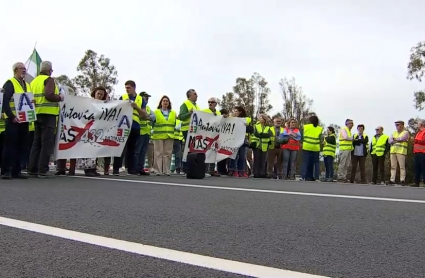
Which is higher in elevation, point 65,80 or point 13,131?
point 65,80

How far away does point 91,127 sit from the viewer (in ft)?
33.0

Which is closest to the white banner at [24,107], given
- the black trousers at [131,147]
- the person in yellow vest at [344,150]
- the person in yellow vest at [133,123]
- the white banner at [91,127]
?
the white banner at [91,127]

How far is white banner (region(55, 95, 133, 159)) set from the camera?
374 inches

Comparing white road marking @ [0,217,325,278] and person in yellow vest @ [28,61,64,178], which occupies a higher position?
person in yellow vest @ [28,61,64,178]

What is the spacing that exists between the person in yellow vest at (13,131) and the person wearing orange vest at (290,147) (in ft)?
26.4

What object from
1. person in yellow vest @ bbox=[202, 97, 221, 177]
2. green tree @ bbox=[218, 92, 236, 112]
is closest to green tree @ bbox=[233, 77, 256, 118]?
green tree @ bbox=[218, 92, 236, 112]

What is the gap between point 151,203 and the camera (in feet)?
17.7

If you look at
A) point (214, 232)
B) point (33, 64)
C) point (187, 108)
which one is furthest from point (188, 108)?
point (214, 232)

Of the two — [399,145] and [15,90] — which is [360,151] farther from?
[15,90]

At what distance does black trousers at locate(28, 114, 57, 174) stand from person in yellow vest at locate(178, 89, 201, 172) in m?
3.70

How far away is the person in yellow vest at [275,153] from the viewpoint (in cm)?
1448

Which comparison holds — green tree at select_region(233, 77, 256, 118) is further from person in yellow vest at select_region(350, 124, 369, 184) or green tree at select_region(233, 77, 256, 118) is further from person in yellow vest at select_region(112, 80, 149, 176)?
person in yellow vest at select_region(112, 80, 149, 176)

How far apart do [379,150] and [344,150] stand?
3.32ft

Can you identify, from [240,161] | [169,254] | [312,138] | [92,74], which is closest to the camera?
[169,254]
